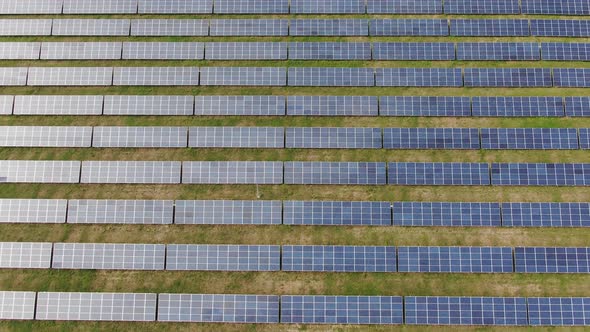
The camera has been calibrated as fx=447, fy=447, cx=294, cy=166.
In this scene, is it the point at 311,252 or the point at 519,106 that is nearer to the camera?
the point at 311,252

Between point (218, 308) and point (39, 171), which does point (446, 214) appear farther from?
point (39, 171)

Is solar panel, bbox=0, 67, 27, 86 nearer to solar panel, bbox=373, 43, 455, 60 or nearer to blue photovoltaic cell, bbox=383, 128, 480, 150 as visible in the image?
solar panel, bbox=373, 43, 455, 60

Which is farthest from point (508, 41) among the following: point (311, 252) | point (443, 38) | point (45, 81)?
point (45, 81)

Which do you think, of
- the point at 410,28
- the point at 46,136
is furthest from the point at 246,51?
the point at 46,136

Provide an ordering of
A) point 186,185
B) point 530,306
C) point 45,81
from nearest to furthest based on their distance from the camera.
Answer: point 530,306 < point 186,185 < point 45,81

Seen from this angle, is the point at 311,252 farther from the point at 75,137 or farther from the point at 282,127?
the point at 75,137

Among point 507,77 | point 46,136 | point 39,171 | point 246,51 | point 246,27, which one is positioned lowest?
point 39,171

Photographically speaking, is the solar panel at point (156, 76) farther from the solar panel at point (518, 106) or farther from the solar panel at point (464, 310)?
the solar panel at point (464, 310)

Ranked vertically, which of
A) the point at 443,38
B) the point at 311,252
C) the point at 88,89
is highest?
the point at 443,38
